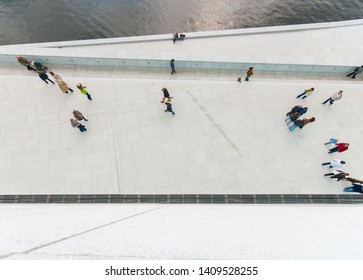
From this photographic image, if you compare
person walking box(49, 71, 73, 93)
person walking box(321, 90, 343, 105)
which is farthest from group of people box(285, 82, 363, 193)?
person walking box(49, 71, 73, 93)

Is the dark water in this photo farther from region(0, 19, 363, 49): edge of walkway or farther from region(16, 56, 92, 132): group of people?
region(16, 56, 92, 132): group of people

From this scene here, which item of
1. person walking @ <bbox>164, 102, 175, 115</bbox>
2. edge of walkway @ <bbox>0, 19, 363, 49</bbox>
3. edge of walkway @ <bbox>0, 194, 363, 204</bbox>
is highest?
edge of walkway @ <bbox>0, 19, 363, 49</bbox>

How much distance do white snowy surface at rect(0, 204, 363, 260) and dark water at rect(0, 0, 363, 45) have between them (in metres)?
22.0

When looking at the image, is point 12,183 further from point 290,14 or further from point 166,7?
point 290,14

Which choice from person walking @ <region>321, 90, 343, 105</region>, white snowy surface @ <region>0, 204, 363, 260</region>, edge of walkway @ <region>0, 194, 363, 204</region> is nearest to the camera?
white snowy surface @ <region>0, 204, 363, 260</region>

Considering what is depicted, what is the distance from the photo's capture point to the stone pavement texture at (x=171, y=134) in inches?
386

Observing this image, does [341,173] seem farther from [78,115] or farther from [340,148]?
[78,115]

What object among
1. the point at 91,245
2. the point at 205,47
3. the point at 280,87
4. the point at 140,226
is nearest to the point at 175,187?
the point at 140,226

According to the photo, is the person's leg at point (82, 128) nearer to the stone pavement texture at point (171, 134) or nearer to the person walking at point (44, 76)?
the stone pavement texture at point (171, 134)

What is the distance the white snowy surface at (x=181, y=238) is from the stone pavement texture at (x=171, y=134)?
15.4ft

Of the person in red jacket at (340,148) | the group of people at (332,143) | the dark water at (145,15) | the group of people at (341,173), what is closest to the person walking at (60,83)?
the group of people at (332,143)

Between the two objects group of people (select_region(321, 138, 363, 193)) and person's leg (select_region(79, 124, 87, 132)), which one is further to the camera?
person's leg (select_region(79, 124, 87, 132))

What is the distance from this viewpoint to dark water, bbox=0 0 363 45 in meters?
23.0

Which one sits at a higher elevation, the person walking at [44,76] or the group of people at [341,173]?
the person walking at [44,76]
